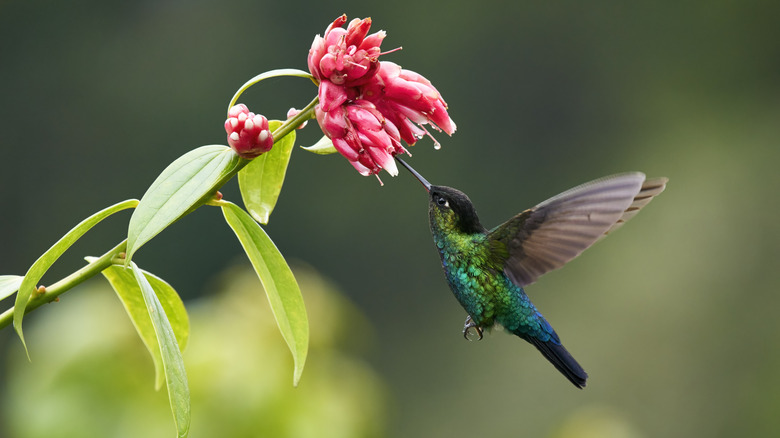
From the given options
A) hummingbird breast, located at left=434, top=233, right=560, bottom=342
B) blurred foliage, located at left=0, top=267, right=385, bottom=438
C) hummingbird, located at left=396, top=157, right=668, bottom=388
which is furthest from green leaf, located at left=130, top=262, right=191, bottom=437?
blurred foliage, located at left=0, top=267, right=385, bottom=438

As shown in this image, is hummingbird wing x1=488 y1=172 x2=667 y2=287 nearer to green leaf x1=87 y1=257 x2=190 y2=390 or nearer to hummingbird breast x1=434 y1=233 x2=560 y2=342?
hummingbird breast x1=434 y1=233 x2=560 y2=342

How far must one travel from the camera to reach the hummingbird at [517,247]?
67.6 inches

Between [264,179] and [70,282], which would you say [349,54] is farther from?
[70,282]

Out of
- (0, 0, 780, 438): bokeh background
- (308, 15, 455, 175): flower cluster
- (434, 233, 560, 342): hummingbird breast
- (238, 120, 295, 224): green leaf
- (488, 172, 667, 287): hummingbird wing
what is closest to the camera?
(308, 15, 455, 175): flower cluster

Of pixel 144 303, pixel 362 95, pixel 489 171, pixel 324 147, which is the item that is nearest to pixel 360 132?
pixel 362 95

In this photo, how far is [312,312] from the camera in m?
4.05

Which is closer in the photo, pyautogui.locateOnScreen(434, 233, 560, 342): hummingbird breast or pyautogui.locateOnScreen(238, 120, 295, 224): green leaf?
pyautogui.locateOnScreen(238, 120, 295, 224): green leaf

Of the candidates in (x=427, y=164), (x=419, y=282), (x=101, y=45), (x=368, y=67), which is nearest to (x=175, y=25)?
(x=101, y=45)

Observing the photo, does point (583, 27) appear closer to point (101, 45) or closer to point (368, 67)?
point (101, 45)

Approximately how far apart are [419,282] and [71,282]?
871cm

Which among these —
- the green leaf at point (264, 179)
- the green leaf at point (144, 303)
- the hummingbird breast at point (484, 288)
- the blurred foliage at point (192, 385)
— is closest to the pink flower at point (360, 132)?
the green leaf at point (264, 179)

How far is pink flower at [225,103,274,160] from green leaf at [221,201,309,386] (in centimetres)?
16

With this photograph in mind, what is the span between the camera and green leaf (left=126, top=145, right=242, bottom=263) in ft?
3.61

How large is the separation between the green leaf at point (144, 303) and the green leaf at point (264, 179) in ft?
0.69
